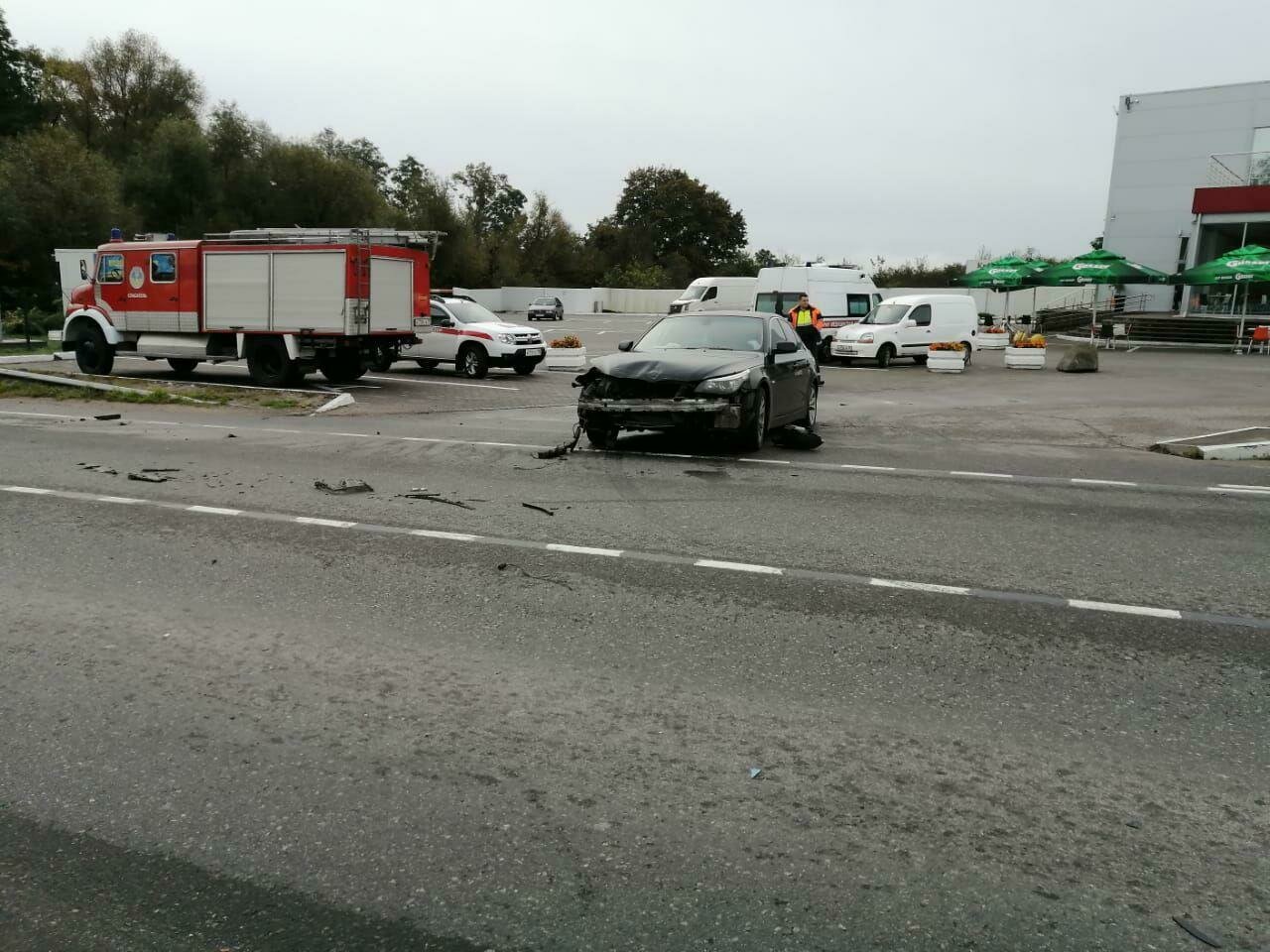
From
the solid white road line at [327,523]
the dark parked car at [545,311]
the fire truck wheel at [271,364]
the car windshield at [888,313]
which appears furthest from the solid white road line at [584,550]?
the dark parked car at [545,311]

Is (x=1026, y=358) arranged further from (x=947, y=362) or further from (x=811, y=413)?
(x=811, y=413)

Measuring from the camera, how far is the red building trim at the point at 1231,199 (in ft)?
136

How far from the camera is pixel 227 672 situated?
4.38 meters

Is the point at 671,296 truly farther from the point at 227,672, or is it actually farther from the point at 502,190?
the point at 227,672

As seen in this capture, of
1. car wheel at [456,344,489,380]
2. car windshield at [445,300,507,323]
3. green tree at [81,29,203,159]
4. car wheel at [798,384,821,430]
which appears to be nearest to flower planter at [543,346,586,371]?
car windshield at [445,300,507,323]

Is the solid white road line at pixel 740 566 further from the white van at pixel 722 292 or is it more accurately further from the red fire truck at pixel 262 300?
the white van at pixel 722 292

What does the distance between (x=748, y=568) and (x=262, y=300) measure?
15.4m

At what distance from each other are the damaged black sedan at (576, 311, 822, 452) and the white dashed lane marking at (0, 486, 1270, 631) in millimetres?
3843

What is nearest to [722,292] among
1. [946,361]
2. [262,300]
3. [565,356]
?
[946,361]

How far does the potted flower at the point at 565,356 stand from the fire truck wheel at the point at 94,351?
31.8ft

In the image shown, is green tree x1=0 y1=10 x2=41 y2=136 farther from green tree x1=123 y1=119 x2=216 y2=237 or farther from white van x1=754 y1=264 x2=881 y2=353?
white van x1=754 y1=264 x2=881 y2=353

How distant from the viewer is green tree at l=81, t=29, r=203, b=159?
196 ft

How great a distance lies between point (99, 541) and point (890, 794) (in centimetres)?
557

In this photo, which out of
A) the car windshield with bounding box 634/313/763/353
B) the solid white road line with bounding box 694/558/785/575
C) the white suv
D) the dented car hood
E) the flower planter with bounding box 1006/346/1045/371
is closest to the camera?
the solid white road line with bounding box 694/558/785/575
